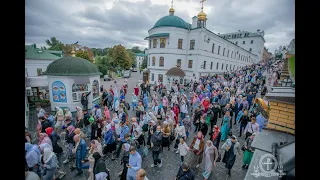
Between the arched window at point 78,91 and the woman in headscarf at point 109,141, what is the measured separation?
7.43m

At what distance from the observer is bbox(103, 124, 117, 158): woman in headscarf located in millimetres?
6410

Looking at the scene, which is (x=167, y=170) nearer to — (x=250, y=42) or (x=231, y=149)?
(x=231, y=149)

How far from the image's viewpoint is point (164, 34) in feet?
81.8

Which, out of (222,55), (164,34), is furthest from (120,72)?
(222,55)

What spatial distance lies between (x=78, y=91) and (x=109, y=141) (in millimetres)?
7989

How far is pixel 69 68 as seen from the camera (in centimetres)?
1209

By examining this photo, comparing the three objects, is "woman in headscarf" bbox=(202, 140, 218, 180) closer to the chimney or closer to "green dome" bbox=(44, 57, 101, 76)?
"green dome" bbox=(44, 57, 101, 76)

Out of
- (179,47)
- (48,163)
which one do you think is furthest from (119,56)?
(48,163)

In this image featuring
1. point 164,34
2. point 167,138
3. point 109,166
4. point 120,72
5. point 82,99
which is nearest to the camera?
point 109,166

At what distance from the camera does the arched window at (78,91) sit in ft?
41.0

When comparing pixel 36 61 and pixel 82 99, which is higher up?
pixel 36 61

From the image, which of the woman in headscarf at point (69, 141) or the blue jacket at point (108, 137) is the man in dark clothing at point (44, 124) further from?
the blue jacket at point (108, 137)
